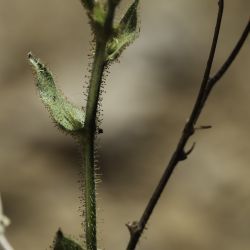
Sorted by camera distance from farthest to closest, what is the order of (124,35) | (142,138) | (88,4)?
(142,138), (124,35), (88,4)

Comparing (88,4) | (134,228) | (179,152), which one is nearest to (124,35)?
(88,4)

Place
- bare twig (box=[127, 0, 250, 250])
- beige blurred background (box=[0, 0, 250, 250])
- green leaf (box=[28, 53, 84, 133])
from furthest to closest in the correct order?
beige blurred background (box=[0, 0, 250, 250]) < green leaf (box=[28, 53, 84, 133]) < bare twig (box=[127, 0, 250, 250])

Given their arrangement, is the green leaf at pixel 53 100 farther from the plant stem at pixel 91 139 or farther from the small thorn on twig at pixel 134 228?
the small thorn on twig at pixel 134 228

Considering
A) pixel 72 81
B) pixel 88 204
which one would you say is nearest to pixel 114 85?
pixel 72 81

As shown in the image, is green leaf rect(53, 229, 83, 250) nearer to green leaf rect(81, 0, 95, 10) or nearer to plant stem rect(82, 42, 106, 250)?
plant stem rect(82, 42, 106, 250)

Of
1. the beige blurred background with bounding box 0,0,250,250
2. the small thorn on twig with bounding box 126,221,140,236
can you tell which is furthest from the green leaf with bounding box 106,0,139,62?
the beige blurred background with bounding box 0,0,250,250

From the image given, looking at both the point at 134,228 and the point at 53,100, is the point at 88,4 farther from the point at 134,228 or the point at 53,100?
the point at 134,228
